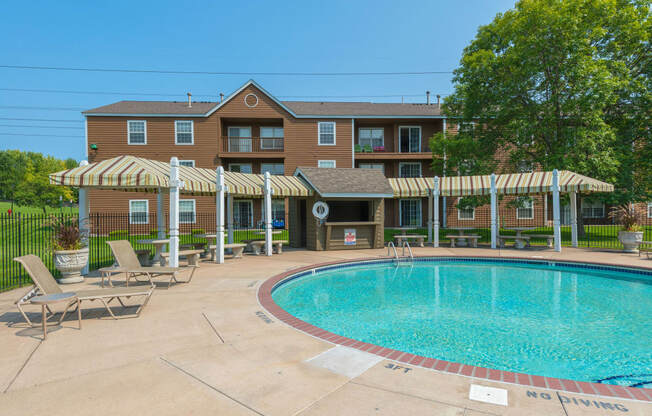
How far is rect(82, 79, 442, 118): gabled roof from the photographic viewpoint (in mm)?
Answer: 24469

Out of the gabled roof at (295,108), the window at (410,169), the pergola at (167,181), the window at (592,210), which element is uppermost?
the gabled roof at (295,108)

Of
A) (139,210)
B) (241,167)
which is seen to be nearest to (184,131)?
(241,167)

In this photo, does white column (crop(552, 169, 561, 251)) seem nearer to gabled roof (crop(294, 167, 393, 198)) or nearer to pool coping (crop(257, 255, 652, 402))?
gabled roof (crop(294, 167, 393, 198))

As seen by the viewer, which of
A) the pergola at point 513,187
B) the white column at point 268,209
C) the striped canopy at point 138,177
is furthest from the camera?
the pergola at point 513,187

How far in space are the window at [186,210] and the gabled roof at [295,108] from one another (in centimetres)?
629

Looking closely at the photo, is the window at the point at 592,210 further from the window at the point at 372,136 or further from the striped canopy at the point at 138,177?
the striped canopy at the point at 138,177

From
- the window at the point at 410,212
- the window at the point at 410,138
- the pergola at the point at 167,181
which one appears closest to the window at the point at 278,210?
the window at the point at 410,212

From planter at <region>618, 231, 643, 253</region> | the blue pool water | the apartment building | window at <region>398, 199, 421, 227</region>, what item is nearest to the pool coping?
the blue pool water

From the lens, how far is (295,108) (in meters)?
27.9

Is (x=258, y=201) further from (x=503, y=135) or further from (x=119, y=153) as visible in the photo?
(x=503, y=135)

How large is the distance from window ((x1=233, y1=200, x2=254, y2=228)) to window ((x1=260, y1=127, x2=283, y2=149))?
4.64 meters

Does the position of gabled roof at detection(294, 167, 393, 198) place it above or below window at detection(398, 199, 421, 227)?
above

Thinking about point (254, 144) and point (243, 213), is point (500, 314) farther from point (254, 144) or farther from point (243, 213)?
point (254, 144)

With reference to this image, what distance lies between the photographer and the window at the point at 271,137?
26.3 metres
